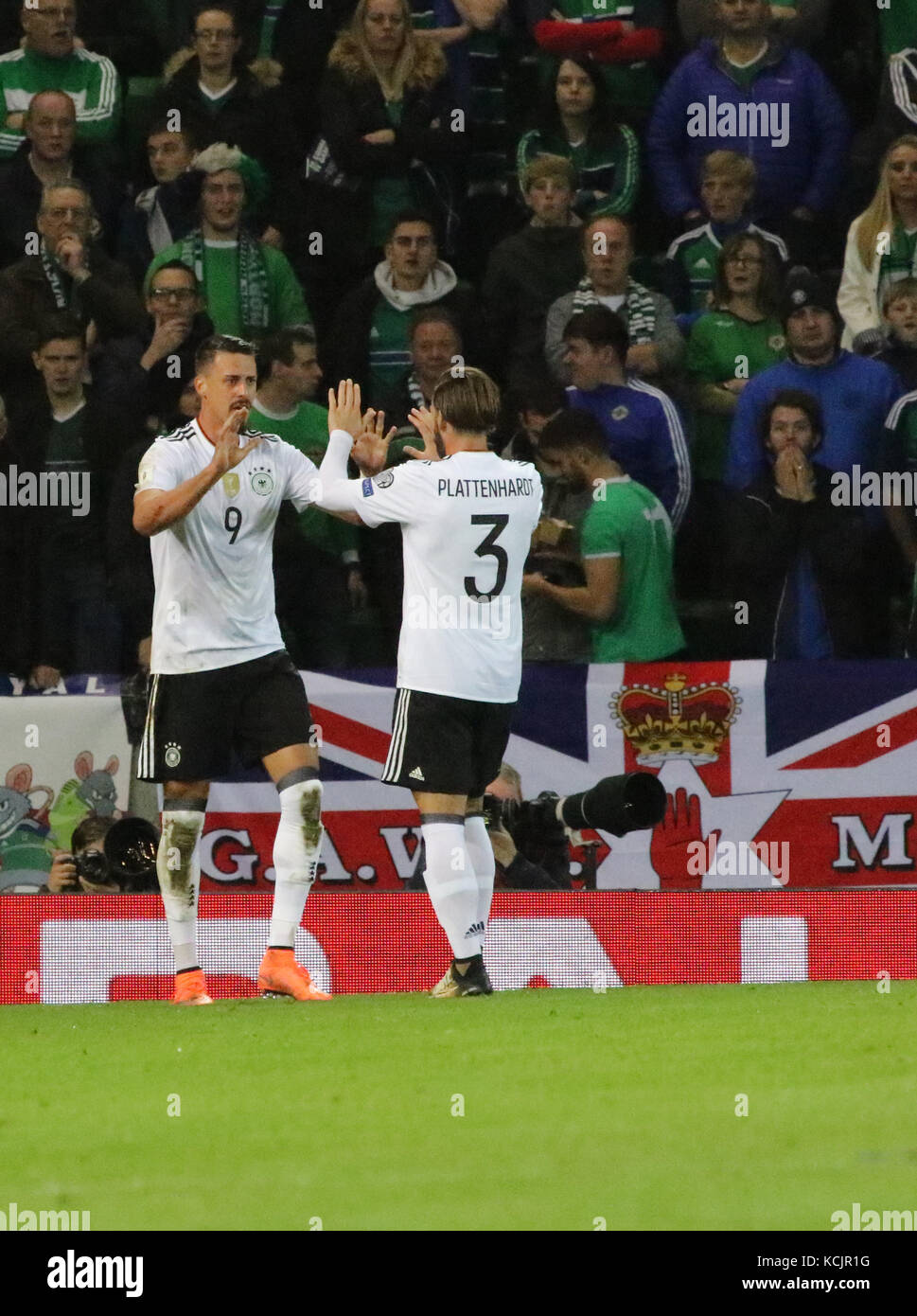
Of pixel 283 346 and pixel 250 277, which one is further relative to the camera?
pixel 250 277

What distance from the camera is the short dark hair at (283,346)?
10.9 meters

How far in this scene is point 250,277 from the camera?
11.3 meters

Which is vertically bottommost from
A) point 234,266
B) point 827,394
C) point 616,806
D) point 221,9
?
point 616,806

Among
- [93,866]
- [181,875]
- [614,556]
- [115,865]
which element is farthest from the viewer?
[614,556]

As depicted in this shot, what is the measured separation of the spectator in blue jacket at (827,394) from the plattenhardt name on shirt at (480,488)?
353 cm

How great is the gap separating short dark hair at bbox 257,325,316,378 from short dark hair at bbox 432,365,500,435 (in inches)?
139

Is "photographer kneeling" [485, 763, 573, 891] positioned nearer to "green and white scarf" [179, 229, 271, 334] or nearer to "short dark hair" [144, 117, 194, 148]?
"green and white scarf" [179, 229, 271, 334]

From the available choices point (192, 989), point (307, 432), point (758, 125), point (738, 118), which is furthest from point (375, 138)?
point (192, 989)

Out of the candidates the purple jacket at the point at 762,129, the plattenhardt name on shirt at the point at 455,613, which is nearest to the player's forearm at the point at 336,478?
the plattenhardt name on shirt at the point at 455,613

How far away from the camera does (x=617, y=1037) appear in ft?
21.5

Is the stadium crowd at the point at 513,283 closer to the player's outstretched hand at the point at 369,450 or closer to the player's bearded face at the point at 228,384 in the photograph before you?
the player's outstretched hand at the point at 369,450

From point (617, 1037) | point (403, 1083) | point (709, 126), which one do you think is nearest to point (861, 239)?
point (709, 126)

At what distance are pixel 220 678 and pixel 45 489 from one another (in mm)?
3492

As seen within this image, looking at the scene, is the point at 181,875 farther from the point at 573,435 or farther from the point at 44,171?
the point at 44,171
